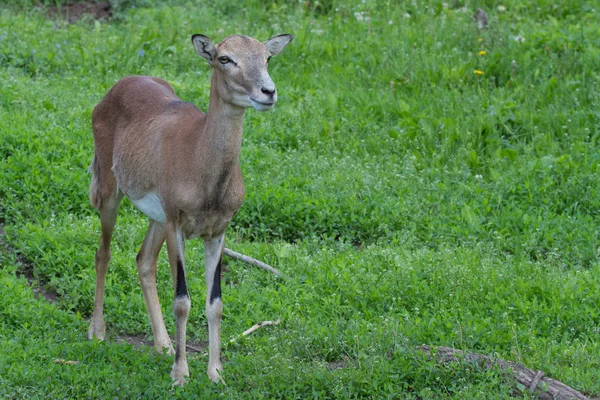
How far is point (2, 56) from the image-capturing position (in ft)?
38.1

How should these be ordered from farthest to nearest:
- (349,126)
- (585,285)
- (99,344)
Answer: (349,126)
(585,285)
(99,344)

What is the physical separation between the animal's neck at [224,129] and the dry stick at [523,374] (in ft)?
5.92

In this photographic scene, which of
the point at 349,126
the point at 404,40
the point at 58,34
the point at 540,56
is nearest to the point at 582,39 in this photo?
the point at 540,56

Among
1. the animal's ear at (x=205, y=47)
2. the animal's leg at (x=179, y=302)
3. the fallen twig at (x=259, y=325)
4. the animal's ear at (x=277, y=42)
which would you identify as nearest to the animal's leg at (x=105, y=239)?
the animal's leg at (x=179, y=302)

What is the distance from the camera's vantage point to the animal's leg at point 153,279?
7043 millimetres

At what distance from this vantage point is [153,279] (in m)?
7.22

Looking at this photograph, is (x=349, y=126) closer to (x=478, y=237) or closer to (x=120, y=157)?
(x=478, y=237)

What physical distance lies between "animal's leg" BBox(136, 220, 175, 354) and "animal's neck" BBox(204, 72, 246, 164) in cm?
121

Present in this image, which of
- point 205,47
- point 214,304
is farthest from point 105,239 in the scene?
point 205,47

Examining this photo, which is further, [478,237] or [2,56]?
[2,56]

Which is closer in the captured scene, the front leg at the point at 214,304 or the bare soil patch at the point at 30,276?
the front leg at the point at 214,304

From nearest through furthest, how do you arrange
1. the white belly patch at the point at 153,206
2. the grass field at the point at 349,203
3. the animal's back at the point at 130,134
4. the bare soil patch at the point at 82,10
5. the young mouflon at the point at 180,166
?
the young mouflon at the point at 180,166, the grass field at the point at 349,203, the white belly patch at the point at 153,206, the animal's back at the point at 130,134, the bare soil patch at the point at 82,10

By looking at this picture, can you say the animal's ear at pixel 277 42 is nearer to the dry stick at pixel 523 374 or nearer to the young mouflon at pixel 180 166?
the young mouflon at pixel 180 166

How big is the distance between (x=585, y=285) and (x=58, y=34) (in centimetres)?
782
